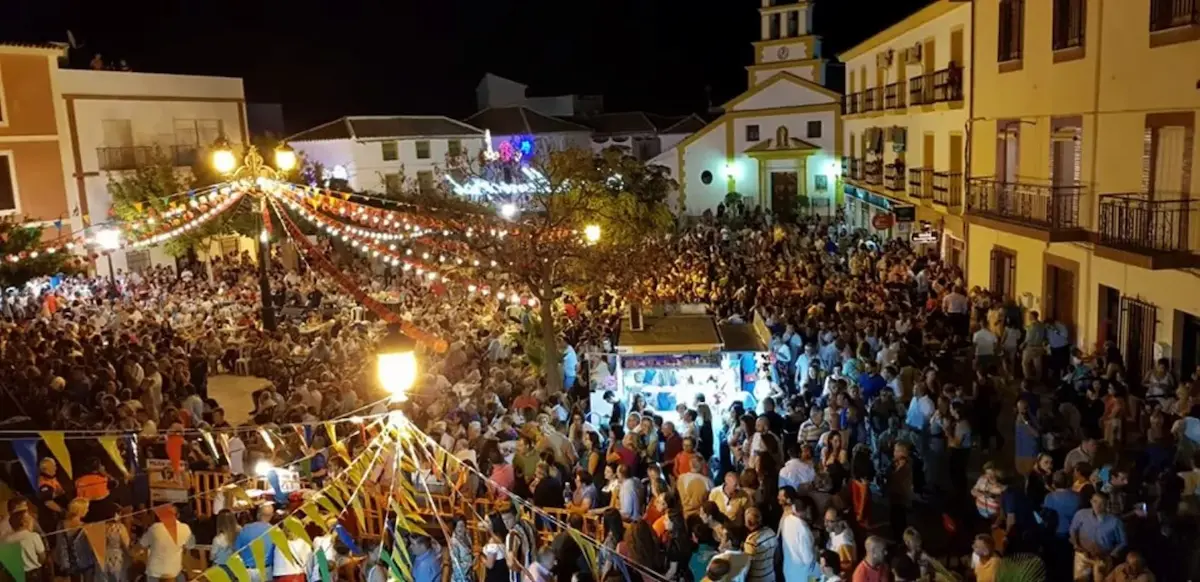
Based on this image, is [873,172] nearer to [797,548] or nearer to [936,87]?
[936,87]

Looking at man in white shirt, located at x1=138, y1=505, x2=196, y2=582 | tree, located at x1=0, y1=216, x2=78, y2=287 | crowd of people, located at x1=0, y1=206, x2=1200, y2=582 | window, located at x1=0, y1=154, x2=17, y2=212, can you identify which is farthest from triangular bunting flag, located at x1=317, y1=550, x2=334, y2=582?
window, located at x1=0, y1=154, x2=17, y2=212

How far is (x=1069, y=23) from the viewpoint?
15.3 metres

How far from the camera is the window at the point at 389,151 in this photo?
47188 mm

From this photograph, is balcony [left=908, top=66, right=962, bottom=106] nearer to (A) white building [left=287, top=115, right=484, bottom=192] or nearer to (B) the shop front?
(B) the shop front

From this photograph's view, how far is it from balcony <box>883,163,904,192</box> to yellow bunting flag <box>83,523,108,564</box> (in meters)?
21.9

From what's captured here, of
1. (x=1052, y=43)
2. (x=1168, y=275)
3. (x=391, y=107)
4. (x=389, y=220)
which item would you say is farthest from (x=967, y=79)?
(x=391, y=107)

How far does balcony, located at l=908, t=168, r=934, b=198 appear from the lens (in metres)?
23.3

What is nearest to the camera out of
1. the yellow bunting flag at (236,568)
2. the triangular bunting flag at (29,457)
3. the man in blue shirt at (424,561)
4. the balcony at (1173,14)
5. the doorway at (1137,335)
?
the yellow bunting flag at (236,568)

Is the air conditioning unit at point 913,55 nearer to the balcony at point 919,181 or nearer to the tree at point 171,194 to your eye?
the balcony at point 919,181

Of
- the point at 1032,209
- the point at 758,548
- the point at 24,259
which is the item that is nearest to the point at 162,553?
the point at 758,548

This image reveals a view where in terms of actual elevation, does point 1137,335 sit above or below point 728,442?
above

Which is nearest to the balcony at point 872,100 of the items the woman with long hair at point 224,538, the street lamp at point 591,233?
the street lamp at point 591,233

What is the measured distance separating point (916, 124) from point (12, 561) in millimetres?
22182

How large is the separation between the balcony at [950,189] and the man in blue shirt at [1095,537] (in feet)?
46.6
